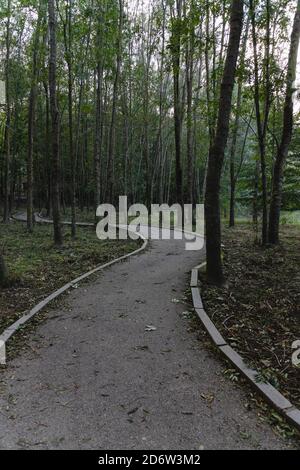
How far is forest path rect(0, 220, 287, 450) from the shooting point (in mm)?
2688

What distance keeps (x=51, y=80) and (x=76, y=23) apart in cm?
279

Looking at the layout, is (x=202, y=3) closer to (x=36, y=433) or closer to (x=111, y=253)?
(x=111, y=253)

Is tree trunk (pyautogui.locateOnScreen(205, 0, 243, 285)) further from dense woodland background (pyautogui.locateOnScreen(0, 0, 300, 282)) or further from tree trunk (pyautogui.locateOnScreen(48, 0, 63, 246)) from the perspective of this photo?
tree trunk (pyautogui.locateOnScreen(48, 0, 63, 246))

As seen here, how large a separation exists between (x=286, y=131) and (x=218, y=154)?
14.4ft

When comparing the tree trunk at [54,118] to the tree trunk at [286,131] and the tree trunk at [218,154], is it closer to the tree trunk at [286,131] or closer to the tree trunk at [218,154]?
the tree trunk at [218,154]

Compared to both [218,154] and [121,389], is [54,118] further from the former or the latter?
[121,389]

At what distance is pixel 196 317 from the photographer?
5133mm

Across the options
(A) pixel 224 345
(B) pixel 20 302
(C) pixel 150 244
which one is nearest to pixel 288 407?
(A) pixel 224 345

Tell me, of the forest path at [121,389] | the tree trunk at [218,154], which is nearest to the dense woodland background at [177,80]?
the tree trunk at [218,154]

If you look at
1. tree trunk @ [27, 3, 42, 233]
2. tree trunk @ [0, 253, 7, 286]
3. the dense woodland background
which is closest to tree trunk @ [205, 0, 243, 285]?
the dense woodland background

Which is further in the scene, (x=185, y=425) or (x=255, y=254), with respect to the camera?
(x=255, y=254)

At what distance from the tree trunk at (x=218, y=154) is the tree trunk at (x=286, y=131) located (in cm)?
348

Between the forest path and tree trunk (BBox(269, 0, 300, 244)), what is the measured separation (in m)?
5.44

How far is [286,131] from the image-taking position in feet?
30.4
